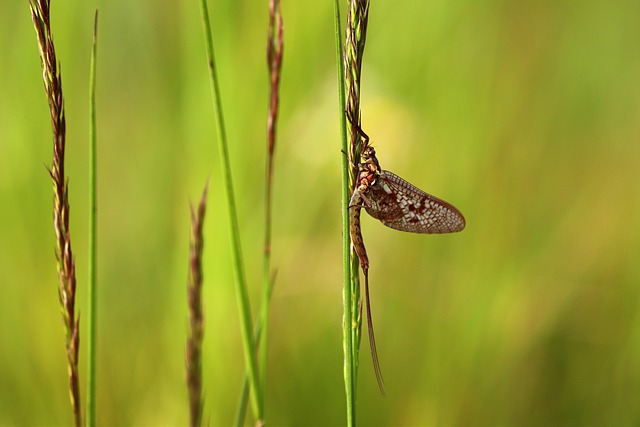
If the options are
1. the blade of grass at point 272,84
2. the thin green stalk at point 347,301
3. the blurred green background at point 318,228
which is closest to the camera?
the thin green stalk at point 347,301

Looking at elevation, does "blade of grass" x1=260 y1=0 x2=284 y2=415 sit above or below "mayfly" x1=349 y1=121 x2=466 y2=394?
above

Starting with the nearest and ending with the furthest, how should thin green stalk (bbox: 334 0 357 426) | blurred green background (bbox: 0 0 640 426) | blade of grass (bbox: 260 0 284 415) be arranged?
thin green stalk (bbox: 334 0 357 426)
blade of grass (bbox: 260 0 284 415)
blurred green background (bbox: 0 0 640 426)

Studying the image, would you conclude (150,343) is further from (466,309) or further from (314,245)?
(466,309)

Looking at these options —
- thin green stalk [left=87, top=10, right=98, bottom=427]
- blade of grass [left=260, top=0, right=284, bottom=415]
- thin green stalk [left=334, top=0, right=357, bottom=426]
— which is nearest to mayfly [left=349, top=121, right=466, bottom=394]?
blade of grass [left=260, top=0, right=284, bottom=415]

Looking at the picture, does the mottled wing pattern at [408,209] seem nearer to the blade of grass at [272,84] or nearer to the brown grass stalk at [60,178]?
the blade of grass at [272,84]

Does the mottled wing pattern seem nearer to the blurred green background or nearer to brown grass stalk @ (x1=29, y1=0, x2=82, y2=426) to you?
brown grass stalk @ (x1=29, y1=0, x2=82, y2=426)

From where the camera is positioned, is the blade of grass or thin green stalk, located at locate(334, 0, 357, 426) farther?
the blade of grass

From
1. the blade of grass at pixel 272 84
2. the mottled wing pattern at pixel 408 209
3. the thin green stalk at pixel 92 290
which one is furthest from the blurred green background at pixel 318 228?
the thin green stalk at pixel 92 290
